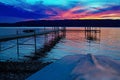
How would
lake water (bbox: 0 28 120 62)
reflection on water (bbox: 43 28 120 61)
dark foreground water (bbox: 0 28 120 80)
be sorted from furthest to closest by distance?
1. reflection on water (bbox: 43 28 120 61)
2. lake water (bbox: 0 28 120 62)
3. dark foreground water (bbox: 0 28 120 80)

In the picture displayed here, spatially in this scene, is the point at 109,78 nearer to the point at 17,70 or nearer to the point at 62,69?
the point at 62,69

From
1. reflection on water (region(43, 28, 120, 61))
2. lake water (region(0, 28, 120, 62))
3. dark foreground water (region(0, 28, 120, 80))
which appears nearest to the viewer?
dark foreground water (region(0, 28, 120, 80))

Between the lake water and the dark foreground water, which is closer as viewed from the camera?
the dark foreground water

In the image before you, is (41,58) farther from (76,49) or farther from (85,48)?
(85,48)

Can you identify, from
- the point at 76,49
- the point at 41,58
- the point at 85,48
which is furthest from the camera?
the point at 85,48

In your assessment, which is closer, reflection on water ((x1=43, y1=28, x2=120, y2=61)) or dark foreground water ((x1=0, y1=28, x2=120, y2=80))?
dark foreground water ((x1=0, y1=28, x2=120, y2=80))

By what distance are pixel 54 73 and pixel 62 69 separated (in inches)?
6.4

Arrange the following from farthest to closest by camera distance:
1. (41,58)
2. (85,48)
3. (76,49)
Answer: (85,48) < (76,49) < (41,58)

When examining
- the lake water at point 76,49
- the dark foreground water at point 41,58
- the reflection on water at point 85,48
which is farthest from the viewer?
the reflection on water at point 85,48

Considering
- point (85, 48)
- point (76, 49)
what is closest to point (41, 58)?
point (76, 49)

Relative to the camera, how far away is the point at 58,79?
2.88 m

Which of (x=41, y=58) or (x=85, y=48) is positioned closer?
(x=41, y=58)

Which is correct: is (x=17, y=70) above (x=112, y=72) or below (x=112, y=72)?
below

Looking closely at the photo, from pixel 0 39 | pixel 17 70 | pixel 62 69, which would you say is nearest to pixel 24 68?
pixel 17 70
